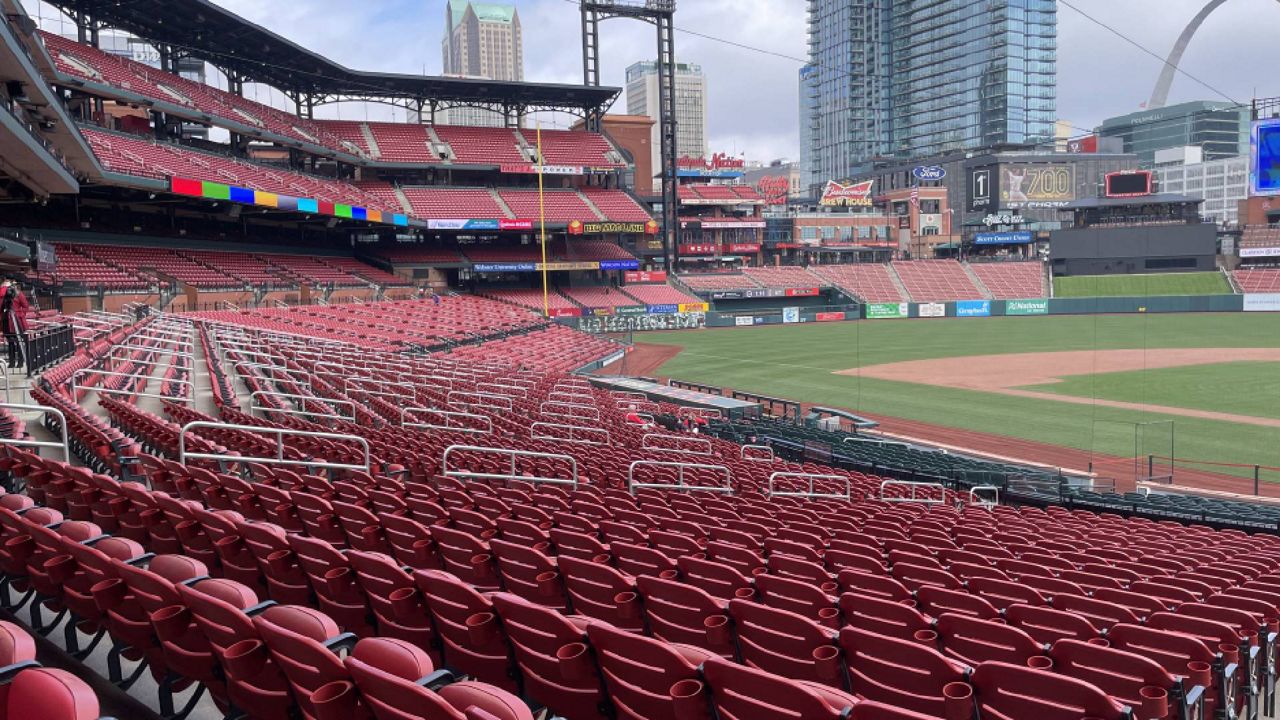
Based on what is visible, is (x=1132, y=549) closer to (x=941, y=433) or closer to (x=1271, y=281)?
(x=941, y=433)

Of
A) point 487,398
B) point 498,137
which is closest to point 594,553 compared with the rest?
point 487,398

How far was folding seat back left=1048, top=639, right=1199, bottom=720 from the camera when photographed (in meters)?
4.18

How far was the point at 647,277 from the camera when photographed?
242 ft

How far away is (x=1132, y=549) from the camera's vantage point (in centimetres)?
991

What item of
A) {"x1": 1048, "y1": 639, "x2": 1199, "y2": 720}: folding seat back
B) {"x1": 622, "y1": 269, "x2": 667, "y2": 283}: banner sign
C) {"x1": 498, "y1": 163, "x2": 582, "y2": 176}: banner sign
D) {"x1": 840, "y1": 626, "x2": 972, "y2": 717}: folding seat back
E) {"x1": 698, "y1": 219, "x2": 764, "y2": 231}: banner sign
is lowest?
{"x1": 1048, "y1": 639, "x2": 1199, "y2": 720}: folding seat back

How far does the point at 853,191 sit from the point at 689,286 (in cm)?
3592

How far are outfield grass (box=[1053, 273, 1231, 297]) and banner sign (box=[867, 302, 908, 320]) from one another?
45.5 ft

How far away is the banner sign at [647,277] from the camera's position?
Result: 72.4 meters

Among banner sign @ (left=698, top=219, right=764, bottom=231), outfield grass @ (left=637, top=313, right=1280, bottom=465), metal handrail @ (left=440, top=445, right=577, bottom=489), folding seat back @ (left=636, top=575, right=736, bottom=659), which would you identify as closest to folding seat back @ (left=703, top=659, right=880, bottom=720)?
folding seat back @ (left=636, top=575, right=736, bottom=659)

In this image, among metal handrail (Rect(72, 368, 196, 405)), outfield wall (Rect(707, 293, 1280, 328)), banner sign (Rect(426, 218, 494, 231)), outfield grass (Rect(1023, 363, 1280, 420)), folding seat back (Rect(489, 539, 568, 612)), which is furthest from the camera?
outfield wall (Rect(707, 293, 1280, 328))

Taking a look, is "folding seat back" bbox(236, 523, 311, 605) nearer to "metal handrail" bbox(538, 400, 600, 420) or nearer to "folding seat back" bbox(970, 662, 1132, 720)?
"folding seat back" bbox(970, 662, 1132, 720)

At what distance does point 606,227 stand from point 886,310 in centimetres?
2468

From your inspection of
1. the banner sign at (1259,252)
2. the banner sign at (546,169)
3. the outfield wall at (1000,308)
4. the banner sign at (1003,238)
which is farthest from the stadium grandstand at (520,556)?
the banner sign at (1003,238)

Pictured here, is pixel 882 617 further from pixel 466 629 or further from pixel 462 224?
pixel 462 224
